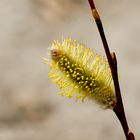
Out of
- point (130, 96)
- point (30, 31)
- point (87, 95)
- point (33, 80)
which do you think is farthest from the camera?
point (30, 31)

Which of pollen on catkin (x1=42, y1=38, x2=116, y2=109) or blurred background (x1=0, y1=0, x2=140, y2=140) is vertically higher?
blurred background (x1=0, y1=0, x2=140, y2=140)

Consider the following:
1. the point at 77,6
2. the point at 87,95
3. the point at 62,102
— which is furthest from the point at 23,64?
the point at 87,95

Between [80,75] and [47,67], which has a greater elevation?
[47,67]

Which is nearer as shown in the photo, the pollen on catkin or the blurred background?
the pollen on catkin

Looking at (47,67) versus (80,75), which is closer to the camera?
(80,75)

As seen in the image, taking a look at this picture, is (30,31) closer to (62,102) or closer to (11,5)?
(11,5)
